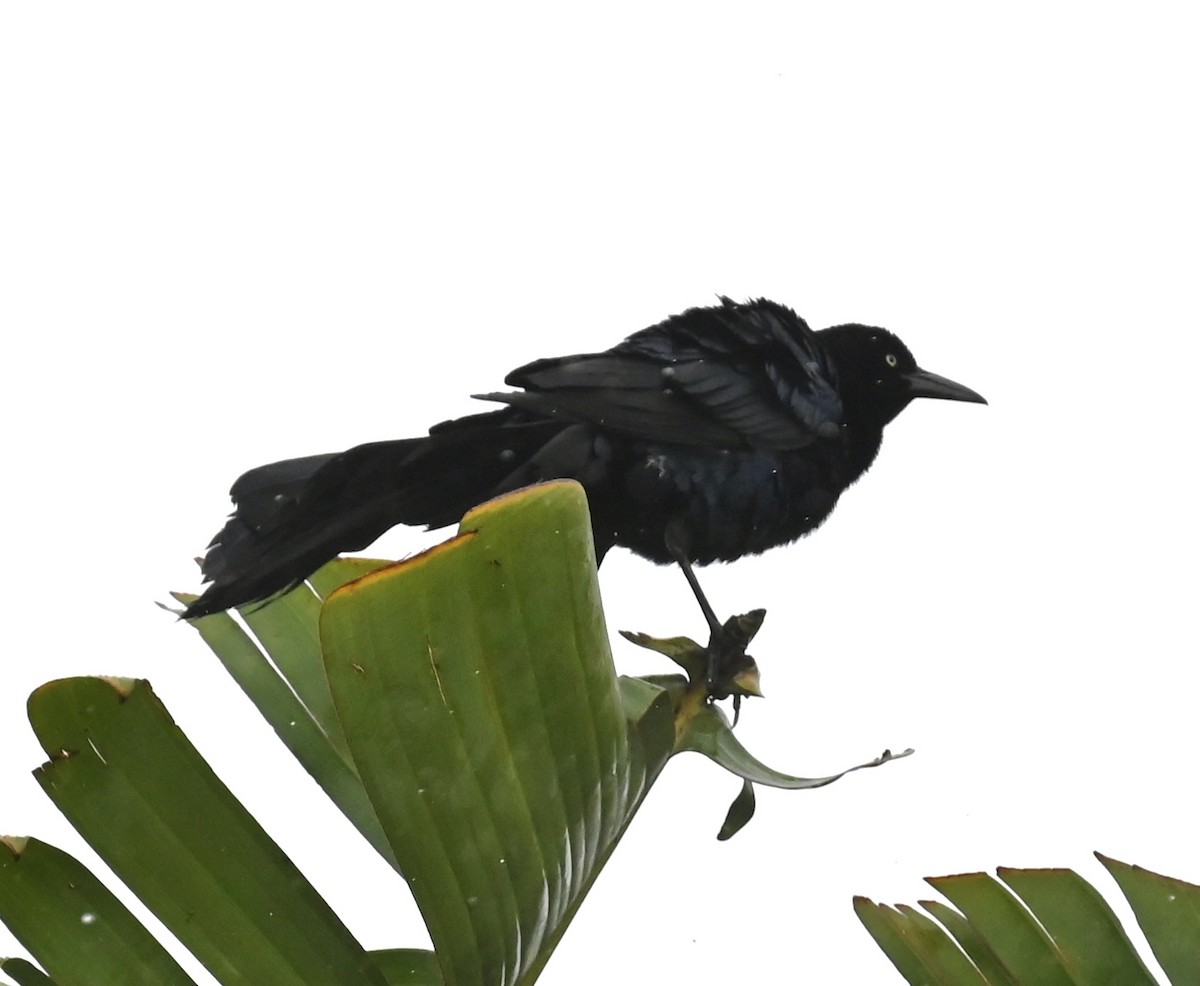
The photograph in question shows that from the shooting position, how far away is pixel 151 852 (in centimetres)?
194

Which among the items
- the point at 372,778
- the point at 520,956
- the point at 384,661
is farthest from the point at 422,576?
the point at 520,956

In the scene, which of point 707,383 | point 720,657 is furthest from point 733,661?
point 707,383

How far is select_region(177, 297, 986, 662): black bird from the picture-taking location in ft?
9.66

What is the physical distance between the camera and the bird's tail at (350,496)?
2732mm

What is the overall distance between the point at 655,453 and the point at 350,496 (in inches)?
38.8

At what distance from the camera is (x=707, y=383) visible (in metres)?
3.84

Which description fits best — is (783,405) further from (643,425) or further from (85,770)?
(85,770)

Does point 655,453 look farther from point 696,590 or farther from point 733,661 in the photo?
point 733,661

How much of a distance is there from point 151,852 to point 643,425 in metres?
1.96

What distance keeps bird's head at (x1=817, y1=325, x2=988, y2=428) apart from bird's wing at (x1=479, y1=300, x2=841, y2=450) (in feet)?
0.90

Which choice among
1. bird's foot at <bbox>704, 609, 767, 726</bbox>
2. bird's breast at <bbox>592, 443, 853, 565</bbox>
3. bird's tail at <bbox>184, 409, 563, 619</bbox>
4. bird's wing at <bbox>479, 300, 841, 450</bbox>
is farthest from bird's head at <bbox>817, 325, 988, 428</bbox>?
bird's foot at <bbox>704, 609, 767, 726</bbox>

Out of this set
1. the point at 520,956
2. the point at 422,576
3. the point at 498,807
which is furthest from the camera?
the point at 520,956

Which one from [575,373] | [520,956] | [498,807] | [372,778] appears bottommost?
[520,956]

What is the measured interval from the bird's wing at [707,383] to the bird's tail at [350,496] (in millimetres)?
114
